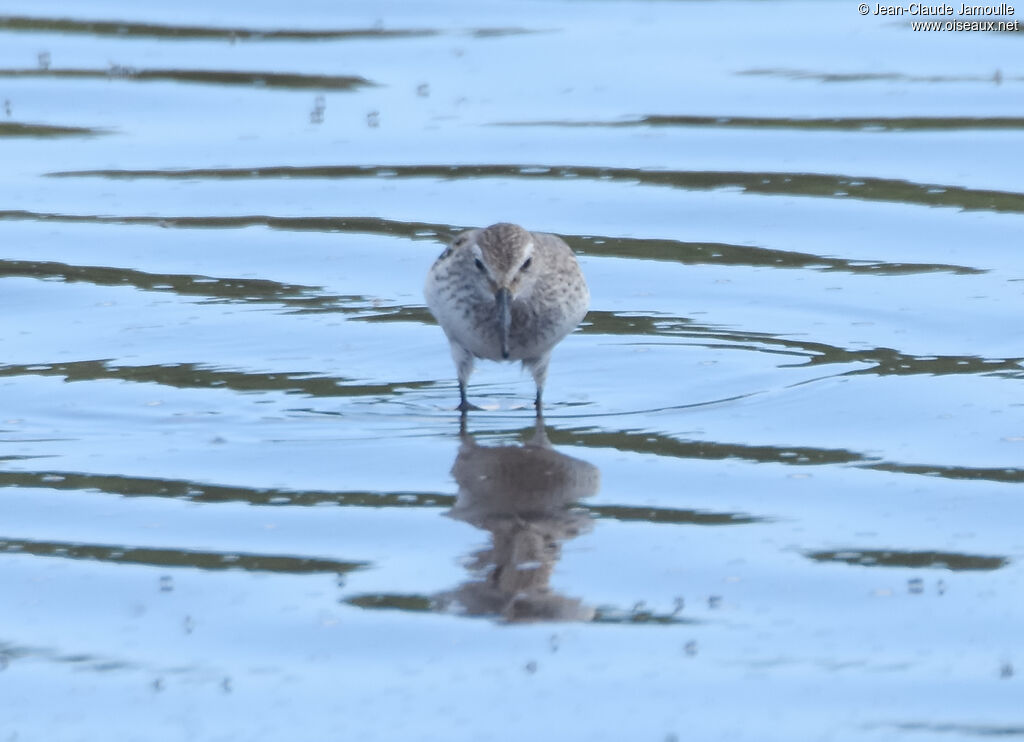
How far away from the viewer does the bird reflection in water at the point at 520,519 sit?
6770mm

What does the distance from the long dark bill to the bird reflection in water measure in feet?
1.54

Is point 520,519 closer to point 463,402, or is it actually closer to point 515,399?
point 463,402

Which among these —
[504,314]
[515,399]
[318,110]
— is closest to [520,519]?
[504,314]

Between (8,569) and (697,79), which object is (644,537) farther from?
(697,79)

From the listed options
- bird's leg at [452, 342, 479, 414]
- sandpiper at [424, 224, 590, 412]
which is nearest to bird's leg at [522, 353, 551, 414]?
sandpiper at [424, 224, 590, 412]

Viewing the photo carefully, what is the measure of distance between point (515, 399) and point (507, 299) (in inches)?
41.1

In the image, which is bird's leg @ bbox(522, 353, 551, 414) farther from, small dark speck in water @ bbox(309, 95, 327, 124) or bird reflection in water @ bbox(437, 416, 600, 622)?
small dark speck in water @ bbox(309, 95, 327, 124)

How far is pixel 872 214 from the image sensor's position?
1329cm

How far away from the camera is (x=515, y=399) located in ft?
32.4

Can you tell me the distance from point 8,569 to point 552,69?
1141 centimetres

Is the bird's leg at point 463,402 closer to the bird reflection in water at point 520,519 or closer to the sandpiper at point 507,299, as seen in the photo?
the sandpiper at point 507,299

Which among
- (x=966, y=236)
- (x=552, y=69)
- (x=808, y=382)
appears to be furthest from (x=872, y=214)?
(x=552, y=69)

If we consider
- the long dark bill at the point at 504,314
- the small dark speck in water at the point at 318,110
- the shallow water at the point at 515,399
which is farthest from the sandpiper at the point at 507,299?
the small dark speck in water at the point at 318,110

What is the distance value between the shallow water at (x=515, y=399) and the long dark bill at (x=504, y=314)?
1.53 ft
